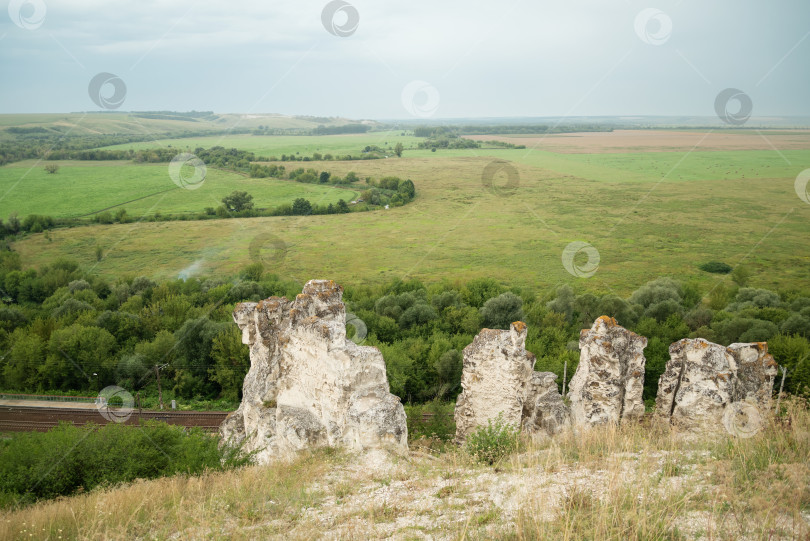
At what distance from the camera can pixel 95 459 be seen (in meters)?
16.1

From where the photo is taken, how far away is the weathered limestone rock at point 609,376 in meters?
16.8

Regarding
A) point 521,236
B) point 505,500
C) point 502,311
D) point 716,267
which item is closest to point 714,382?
point 505,500

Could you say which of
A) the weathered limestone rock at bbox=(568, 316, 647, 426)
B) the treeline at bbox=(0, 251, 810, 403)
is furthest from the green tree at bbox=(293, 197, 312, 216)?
the weathered limestone rock at bbox=(568, 316, 647, 426)

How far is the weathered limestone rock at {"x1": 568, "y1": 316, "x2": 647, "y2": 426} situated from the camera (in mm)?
16781

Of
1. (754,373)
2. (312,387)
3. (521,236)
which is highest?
(521,236)

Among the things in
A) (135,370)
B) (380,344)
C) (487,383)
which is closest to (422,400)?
(380,344)

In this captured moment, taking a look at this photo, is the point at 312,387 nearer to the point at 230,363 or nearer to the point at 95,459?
the point at 95,459

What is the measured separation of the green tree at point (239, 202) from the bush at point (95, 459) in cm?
7477

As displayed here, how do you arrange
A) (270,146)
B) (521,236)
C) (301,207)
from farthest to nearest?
(270,146) → (301,207) → (521,236)

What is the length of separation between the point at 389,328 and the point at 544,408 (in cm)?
2293

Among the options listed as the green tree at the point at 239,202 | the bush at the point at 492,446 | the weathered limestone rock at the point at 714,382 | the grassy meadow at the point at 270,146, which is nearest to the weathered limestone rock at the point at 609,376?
the weathered limestone rock at the point at 714,382

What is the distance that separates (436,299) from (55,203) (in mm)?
80749

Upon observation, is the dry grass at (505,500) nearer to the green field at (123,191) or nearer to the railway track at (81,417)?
the railway track at (81,417)

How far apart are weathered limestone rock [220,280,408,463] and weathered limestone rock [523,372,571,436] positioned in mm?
5899
